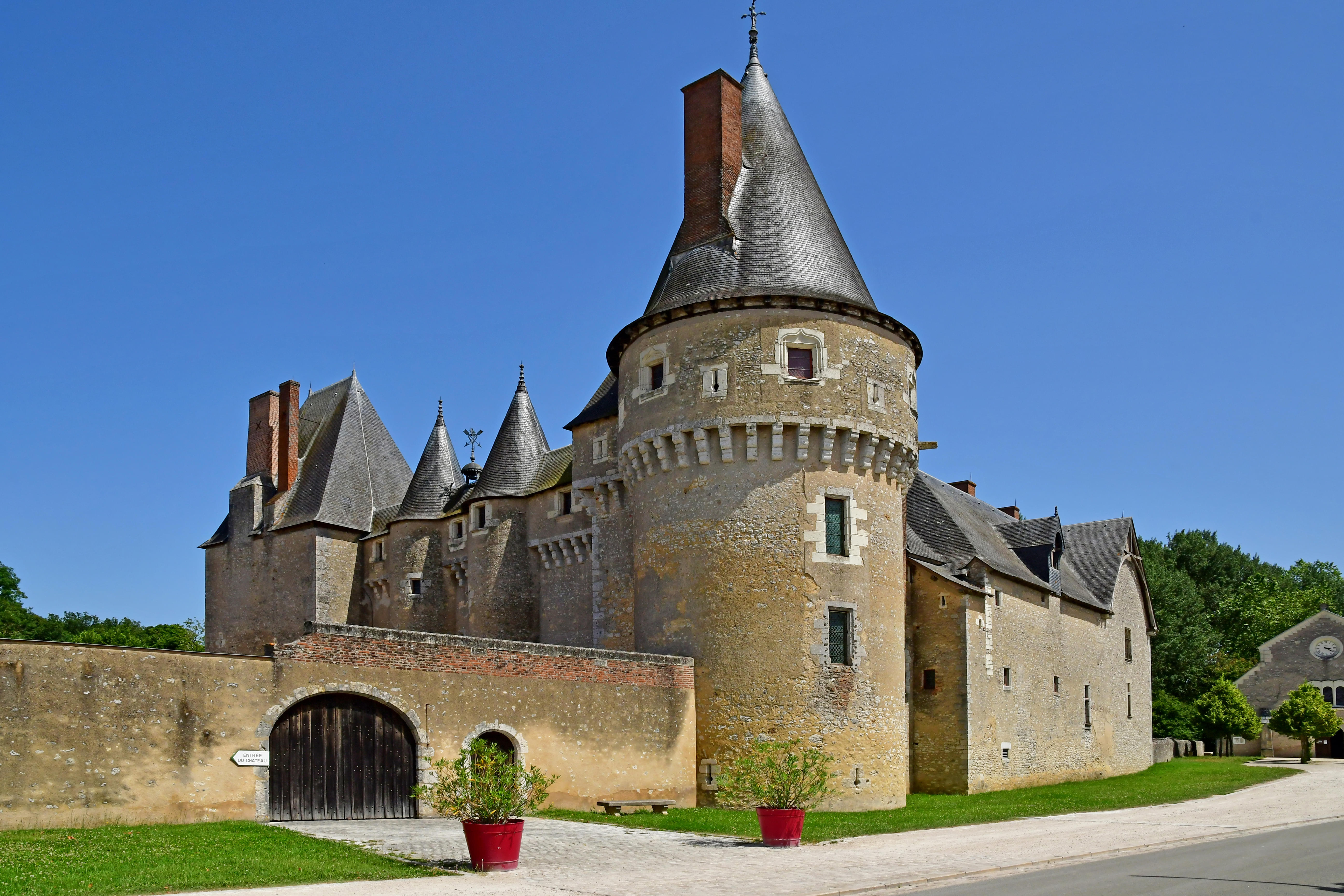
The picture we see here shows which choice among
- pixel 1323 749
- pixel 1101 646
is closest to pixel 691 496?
pixel 1101 646

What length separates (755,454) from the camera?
77.7 ft

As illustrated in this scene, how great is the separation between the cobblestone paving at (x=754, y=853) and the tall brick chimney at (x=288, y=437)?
79.6ft

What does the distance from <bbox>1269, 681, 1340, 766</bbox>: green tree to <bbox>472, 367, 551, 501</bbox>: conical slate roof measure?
1159 inches

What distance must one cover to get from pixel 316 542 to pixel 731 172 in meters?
19.8

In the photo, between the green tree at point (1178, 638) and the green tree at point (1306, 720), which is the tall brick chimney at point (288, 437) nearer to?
the green tree at point (1306, 720)

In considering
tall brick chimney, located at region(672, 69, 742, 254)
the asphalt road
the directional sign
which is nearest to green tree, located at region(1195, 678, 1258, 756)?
the asphalt road

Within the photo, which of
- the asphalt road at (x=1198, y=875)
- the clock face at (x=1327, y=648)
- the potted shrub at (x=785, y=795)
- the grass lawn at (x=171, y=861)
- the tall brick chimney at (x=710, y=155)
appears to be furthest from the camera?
the clock face at (x=1327, y=648)

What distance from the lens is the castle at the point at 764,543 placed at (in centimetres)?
2339

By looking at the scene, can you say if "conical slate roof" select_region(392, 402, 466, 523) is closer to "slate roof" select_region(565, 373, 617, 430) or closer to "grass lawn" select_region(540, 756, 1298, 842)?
"slate roof" select_region(565, 373, 617, 430)

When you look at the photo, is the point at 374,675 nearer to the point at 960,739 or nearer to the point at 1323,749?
the point at 960,739

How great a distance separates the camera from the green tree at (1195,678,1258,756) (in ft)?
158

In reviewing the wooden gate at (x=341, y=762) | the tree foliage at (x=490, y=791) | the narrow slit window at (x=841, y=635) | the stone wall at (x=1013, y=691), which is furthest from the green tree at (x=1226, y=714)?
the tree foliage at (x=490, y=791)

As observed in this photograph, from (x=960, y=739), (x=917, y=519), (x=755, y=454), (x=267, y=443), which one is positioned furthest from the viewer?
(x=267, y=443)

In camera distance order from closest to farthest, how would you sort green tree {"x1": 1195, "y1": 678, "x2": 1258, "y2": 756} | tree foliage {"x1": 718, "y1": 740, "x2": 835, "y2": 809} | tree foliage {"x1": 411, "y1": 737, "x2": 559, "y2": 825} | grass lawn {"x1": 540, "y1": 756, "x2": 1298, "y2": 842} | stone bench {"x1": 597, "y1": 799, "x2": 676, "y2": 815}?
tree foliage {"x1": 411, "y1": 737, "x2": 559, "y2": 825}, tree foliage {"x1": 718, "y1": 740, "x2": 835, "y2": 809}, grass lawn {"x1": 540, "y1": 756, "x2": 1298, "y2": 842}, stone bench {"x1": 597, "y1": 799, "x2": 676, "y2": 815}, green tree {"x1": 1195, "y1": 678, "x2": 1258, "y2": 756}
